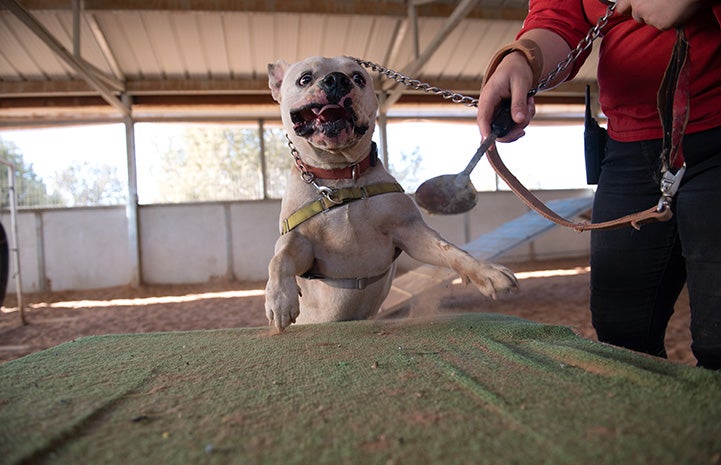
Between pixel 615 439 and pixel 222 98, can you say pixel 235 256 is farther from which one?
pixel 615 439

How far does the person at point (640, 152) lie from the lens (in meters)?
1.30

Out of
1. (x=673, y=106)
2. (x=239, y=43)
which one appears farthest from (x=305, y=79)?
(x=239, y=43)

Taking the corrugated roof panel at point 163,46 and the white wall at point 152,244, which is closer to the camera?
the corrugated roof panel at point 163,46

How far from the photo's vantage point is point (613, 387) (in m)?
0.94

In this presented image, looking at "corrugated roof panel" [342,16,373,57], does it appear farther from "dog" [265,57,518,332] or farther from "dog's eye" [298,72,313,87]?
"dog" [265,57,518,332]

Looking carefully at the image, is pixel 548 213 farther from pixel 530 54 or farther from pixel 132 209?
pixel 132 209

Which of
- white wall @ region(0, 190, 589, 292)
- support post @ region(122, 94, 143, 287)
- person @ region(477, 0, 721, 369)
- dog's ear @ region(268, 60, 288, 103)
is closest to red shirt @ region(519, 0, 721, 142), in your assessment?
person @ region(477, 0, 721, 369)

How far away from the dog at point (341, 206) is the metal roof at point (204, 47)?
173 inches

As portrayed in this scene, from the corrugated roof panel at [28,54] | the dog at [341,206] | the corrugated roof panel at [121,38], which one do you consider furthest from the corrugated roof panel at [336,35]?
the dog at [341,206]

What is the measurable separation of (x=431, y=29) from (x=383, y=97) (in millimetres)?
1990

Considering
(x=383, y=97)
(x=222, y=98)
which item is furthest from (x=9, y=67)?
(x=383, y=97)

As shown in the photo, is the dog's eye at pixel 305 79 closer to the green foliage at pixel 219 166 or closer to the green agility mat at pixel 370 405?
the green agility mat at pixel 370 405

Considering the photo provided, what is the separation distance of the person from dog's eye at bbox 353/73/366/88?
26.8 inches

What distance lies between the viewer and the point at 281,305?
Result: 1.62 m
